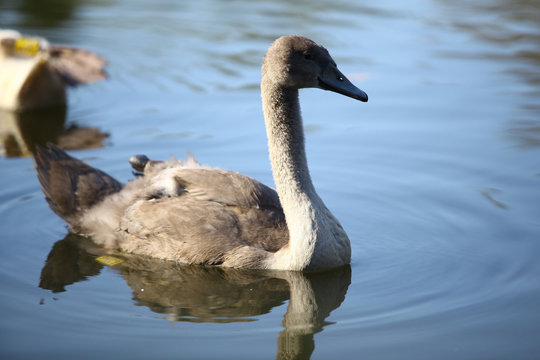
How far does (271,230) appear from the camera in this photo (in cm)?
684

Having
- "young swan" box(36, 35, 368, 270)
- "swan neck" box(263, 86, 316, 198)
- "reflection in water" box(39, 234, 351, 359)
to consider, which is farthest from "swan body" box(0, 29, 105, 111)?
"swan neck" box(263, 86, 316, 198)

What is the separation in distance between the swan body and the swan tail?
12.1ft

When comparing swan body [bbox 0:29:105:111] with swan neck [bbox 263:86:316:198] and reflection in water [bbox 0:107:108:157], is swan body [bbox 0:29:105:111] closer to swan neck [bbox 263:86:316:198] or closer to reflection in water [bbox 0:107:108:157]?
reflection in water [bbox 0:107:108:157]

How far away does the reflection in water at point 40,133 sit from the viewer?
9812 millimetres

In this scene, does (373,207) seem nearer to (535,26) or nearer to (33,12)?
(535,26)

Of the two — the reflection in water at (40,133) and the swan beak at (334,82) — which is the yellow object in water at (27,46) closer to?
the reflection in water at (40,133)

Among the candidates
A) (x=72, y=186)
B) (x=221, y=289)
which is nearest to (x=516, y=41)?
(x=72, y=186)

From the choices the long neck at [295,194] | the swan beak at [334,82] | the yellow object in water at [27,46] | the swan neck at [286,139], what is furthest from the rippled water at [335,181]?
the swan beak at [334,82]

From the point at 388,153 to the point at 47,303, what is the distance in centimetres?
444

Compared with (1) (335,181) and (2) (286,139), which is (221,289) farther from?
(1) (335,181)

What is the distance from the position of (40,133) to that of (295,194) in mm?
4841

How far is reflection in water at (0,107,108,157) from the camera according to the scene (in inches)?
386

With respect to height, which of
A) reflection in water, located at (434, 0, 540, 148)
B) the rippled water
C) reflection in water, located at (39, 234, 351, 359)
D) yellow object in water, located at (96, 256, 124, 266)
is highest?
reflection in water, located at (434, 0, 540, 148)

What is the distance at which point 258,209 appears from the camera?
6895 mm
